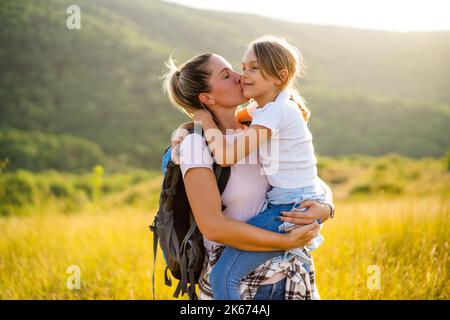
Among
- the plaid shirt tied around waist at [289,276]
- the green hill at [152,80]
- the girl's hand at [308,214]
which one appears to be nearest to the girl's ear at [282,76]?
the girl's hand at [308,214]

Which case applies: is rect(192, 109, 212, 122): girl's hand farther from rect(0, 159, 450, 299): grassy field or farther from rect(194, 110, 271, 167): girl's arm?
rect(0, 159, 450, 299): grassy field

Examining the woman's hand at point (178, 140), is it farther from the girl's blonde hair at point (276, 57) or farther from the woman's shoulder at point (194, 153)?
the girl's blonde hair at point (276, 57)

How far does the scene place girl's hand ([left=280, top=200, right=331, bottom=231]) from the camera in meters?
2.34

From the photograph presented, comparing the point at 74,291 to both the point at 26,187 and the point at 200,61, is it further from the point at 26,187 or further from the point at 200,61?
the point at 26,187

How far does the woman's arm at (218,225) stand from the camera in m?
2.23

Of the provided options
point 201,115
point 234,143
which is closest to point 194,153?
point 234,143

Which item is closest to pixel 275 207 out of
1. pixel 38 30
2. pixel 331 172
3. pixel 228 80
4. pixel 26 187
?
pixel 228 80

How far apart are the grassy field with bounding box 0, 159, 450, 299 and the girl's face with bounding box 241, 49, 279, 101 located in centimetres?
174

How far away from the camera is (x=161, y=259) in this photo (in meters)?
5.03

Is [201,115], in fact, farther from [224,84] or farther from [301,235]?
[301,235]

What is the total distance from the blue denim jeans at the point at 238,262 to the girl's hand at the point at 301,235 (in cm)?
7

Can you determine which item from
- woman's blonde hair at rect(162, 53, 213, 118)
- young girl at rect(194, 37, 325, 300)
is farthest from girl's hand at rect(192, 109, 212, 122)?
woman's blonde hair at rect(162, 53, 213, 118)

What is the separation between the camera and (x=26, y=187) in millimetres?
→ 24188

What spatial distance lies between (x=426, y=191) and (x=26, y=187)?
18190mm
